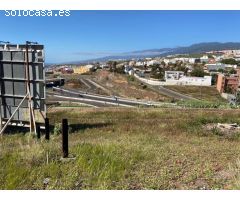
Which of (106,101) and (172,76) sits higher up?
(106,101)

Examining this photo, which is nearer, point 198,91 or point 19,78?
point 19,78

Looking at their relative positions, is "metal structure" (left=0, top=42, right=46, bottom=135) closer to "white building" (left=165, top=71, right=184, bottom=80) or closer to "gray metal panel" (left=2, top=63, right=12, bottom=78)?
"gray metal panel" (left=2, top=63, right=12, bottom=78)

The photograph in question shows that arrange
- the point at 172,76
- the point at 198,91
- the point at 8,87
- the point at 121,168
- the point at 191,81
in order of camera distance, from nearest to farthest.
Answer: the point at 121,168, the point at 8,87, the point at 198,91, the point at 191,81, the point at 172,76

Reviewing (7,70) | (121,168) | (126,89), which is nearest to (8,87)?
(7,70)

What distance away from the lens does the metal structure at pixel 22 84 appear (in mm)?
13883

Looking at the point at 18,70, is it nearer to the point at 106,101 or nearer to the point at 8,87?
the point at 8,87

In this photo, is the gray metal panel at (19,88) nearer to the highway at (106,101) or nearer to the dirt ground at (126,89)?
the highway at (106,101)

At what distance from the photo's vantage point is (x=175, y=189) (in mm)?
5906

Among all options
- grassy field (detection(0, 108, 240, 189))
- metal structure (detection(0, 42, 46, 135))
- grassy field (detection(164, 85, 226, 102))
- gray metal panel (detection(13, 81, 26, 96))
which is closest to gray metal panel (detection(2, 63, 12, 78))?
metal structure (detection(0, 42, 46, 135))

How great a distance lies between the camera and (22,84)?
14266mm

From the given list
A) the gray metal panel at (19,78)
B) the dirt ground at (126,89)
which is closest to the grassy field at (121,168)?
the gray metal panel at (19,78)
